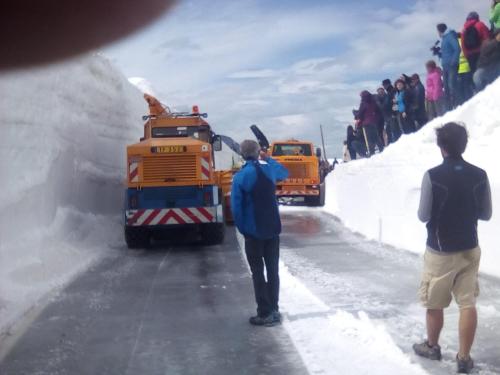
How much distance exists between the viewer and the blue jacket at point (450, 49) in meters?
14.8

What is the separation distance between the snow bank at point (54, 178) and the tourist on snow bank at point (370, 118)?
7021 mm

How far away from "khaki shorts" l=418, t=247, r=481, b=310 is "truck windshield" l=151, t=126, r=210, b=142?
12565 mm

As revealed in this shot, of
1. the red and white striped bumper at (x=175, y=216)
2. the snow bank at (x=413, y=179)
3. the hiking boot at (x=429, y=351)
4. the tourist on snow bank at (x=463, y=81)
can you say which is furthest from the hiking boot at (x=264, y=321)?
the tourist on snow bank at (x=463, y=81)

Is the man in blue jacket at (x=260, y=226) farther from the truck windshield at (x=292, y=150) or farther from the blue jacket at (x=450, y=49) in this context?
the truck windshield at (x=292, y=150)

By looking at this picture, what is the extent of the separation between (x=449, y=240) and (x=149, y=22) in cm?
318

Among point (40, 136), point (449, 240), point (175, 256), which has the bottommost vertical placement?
point (175, 256)

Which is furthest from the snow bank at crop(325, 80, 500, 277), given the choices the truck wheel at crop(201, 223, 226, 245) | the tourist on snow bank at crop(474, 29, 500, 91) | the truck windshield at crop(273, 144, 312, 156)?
the truck windshield at crop(273, 144, 312, 156)

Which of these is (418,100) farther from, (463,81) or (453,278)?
(453,278)

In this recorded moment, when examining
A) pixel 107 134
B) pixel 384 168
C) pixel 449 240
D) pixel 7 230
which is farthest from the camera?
pixel 107 134

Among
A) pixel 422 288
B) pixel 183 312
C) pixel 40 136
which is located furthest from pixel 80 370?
pixel 40 136

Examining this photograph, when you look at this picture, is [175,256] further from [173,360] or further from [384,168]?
[173,360]

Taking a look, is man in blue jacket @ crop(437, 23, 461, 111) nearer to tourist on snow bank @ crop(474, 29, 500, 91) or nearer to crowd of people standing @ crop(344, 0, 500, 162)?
crowd of people standing @ crop(344, 0, 500, 162)

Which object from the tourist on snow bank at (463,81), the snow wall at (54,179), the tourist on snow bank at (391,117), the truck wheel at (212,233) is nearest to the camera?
the snow wall at (54,179)

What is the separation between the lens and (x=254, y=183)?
7.51 metres
